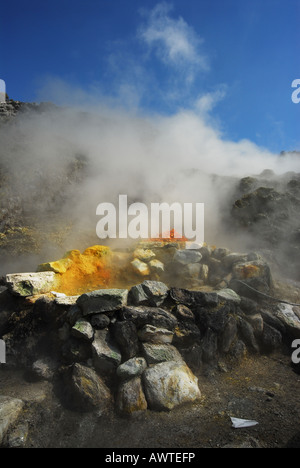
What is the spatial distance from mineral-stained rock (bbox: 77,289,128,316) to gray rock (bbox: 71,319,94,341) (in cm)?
20

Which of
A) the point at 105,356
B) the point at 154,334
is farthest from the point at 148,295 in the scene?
the point at 105,356

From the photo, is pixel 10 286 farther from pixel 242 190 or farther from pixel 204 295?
pixel 242 190

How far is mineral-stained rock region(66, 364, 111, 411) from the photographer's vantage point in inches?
143

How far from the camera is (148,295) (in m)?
4.95

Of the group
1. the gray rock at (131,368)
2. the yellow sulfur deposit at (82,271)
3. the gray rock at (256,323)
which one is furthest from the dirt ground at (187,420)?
the yellow sulfur deposit at (82,271)

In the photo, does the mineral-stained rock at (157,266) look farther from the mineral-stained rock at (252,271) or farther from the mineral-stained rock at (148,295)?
the mineral-stained rock at (252,271)

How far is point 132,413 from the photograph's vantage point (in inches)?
138

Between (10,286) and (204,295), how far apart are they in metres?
4.18

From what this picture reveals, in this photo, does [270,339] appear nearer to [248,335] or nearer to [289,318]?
[248,335]

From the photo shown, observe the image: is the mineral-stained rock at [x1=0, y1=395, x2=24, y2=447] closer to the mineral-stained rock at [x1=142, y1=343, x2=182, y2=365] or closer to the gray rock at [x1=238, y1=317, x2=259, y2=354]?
the mineral-stained rock at [x1=142, y1=343, x2=182, y2=365]

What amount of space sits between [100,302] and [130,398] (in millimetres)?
1656

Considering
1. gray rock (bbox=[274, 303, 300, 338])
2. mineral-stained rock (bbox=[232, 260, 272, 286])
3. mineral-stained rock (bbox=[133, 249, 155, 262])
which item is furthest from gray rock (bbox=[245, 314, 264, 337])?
mineral-stained rock (bbox=[133, 249, 155, 262])

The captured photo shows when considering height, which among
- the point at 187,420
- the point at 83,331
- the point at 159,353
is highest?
the point at 83,331
